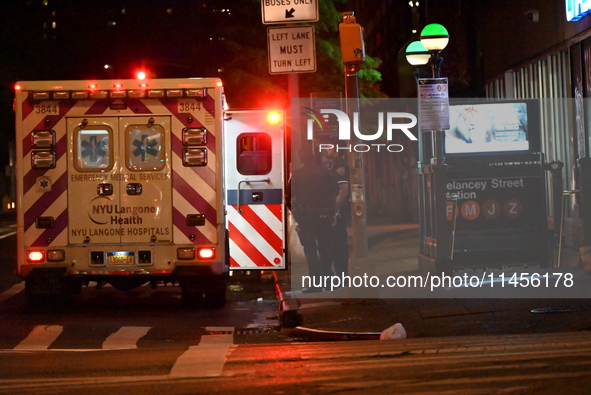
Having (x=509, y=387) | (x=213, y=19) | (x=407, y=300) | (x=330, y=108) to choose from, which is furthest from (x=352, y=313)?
(x=213, y=19)

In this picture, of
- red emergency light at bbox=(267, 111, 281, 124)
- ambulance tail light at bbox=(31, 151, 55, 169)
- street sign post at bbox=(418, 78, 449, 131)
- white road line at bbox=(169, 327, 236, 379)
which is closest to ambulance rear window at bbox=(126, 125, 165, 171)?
ambulance tail light at bbox=(31, 151, 55, 169)

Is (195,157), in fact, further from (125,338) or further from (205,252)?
(125,338)

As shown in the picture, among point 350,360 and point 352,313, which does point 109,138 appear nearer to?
point 352,313

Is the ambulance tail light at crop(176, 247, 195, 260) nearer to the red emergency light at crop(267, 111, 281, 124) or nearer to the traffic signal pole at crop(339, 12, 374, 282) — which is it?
the traffic signal pole at crop(339, 12, 374, 282)

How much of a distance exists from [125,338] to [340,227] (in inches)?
164

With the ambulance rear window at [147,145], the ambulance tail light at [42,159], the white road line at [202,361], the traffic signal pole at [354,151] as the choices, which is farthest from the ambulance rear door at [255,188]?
the white road line at [202,361]

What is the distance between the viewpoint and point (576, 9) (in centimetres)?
1312

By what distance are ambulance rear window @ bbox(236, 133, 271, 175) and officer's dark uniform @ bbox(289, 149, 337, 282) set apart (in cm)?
48

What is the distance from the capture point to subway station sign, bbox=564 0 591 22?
12750 millimetres

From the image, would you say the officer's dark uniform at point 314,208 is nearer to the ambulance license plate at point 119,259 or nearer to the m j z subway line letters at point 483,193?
the m j z subway line letters at point 483,193

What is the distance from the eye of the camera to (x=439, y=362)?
647 centimetres

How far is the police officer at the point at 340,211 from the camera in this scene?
1217cm

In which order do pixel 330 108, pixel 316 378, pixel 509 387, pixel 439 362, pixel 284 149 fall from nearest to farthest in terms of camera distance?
pixel 509 387, pixel 316 378, pixel 439 362, pixel 330 108, pixel 284 149

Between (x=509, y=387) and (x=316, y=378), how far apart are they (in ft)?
4.34
